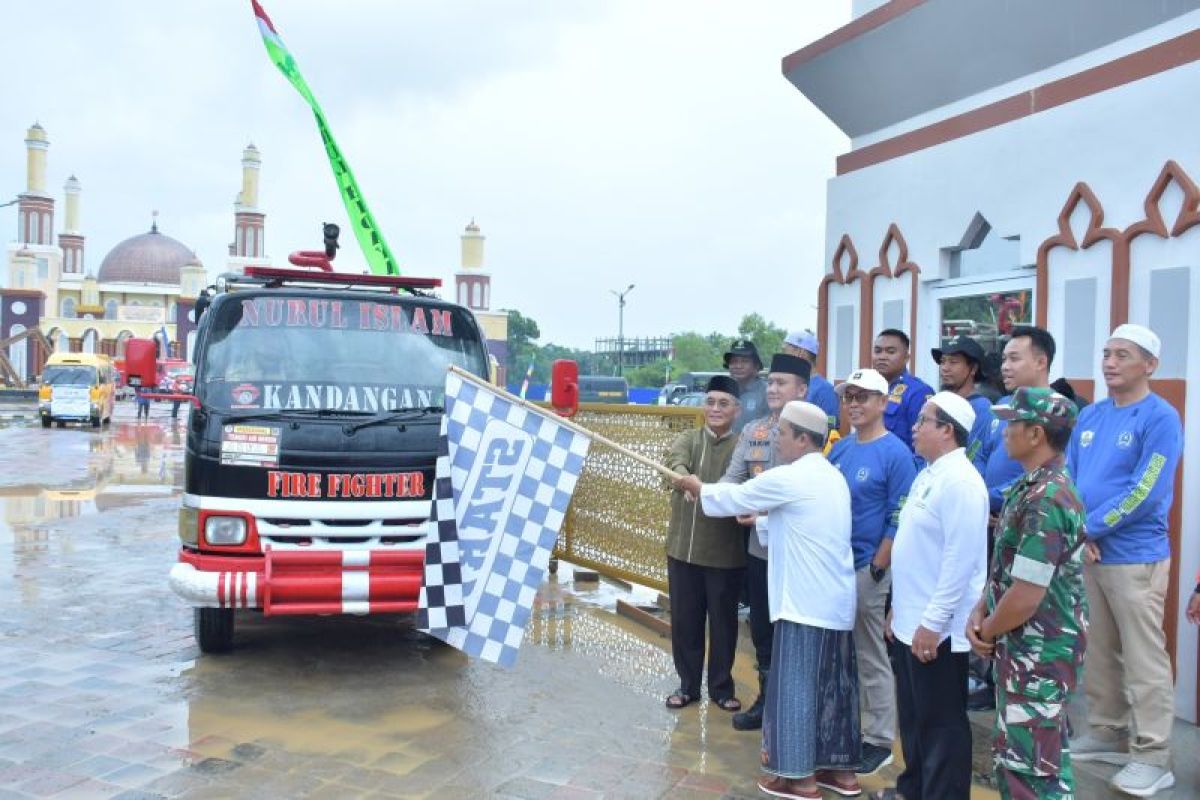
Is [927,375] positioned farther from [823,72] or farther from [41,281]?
[41,281]

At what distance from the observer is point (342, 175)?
960 centimetres

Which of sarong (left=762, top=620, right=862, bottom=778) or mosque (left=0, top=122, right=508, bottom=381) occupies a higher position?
mosque (left=0, top=122, right=508, bottom=381)

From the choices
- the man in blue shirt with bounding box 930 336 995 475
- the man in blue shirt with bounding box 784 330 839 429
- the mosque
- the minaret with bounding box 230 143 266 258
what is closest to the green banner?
the man in blue shirt with bounding box 784 330 839 429

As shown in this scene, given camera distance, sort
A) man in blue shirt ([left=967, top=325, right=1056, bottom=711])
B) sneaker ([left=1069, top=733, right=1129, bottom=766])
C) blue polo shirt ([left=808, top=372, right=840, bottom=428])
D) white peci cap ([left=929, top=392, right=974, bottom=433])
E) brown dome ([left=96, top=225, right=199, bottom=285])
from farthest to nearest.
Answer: brown dome ([left=96, top=225, right=199, bottom=285]) < blue polo shirt ([left=808, top=372, right=840, bottom=428]) < sneaker ([left=1069, top=733, right=1129, bottom=766]) < man in blue shirt ([left=967, top=325, right=1056, bottom=711]) < white peci cap ([left=929, top=392, right=974, bottom=433])

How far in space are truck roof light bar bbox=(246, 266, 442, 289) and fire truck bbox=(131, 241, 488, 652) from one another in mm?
294

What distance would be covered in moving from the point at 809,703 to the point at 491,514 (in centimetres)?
163

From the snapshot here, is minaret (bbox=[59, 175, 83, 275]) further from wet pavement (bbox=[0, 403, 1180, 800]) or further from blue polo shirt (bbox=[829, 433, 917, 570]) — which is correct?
blue polo shirt (bbox=[829, 433, 917, 570])

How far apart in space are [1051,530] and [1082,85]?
11.7 feet

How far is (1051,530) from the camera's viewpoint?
3.05 m

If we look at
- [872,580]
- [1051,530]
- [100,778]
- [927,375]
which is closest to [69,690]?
[100,778]

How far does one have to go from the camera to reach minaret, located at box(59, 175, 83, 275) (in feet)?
213

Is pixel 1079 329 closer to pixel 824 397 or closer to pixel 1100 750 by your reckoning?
pixel 824 397

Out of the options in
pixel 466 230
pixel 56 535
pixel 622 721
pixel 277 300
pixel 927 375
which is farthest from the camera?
pixel 466 230

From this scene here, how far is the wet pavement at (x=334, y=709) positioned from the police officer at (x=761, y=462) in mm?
416
